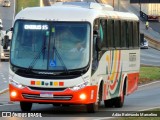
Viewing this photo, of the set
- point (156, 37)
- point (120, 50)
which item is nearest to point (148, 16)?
point (156, 37)

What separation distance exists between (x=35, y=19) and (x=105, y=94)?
3.17m

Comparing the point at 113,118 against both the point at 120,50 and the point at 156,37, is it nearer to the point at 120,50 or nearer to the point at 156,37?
the point at 120,50

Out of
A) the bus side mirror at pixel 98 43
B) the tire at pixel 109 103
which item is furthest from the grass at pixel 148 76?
the bus side mirror at pixel 98 43

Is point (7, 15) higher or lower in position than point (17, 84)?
lower

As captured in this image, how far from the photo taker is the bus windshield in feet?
66.4

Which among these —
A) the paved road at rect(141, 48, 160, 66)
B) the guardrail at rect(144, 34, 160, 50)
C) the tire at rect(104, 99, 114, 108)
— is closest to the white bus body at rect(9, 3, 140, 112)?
the tire at rect(104, 99, 114, 108)

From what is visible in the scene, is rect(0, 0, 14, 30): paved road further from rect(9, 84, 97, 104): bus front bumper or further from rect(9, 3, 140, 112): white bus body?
rect(9, 84, 97, 104): bus front bumper

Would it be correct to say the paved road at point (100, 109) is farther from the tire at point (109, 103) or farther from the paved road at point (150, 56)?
the paved road at point (150, 56)

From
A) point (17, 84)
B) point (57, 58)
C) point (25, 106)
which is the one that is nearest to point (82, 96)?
point (57, 58)

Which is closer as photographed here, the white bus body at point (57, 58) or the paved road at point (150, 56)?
the white bus body at point (57, 58)

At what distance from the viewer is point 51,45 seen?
66.9 feet

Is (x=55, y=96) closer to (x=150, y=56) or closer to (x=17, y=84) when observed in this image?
(x=17, y=84)

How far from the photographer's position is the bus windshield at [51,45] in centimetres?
2023

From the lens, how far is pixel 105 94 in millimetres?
22297
